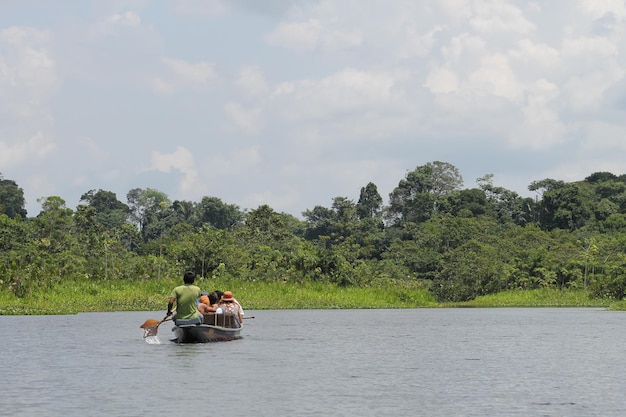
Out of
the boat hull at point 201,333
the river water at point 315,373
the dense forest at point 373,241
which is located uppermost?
the dense forest at point 373,241

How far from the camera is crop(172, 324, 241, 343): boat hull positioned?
2605cm

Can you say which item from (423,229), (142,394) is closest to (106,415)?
(142,394)

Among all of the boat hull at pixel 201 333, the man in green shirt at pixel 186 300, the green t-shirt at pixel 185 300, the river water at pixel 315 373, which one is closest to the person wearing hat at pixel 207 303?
the boat hull at pixel 201 333

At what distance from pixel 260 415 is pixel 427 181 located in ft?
312

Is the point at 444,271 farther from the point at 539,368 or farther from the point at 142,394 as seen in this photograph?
the point at 142,394

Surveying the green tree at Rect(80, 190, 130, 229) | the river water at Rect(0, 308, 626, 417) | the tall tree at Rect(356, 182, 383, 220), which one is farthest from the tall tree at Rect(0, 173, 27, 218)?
the river water at Rect(0, 308, 626, 417)

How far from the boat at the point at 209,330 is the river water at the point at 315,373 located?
15.2 inches

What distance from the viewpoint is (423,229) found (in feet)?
293

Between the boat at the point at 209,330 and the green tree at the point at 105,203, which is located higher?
the green tree at the point at 105,203

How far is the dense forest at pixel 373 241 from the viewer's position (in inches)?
2256

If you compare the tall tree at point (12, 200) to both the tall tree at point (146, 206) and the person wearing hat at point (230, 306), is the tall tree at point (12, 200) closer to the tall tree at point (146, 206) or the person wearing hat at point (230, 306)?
the tall tree at point (146, 206)

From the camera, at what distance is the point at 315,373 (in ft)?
65.9

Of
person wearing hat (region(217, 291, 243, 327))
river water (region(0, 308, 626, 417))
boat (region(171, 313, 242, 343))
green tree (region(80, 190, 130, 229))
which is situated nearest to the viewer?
river water (region(0, 308, 626, 417))

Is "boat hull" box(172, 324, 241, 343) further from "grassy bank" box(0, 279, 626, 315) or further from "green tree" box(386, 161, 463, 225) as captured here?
"green tree" box(386, 161, 463, 225)
